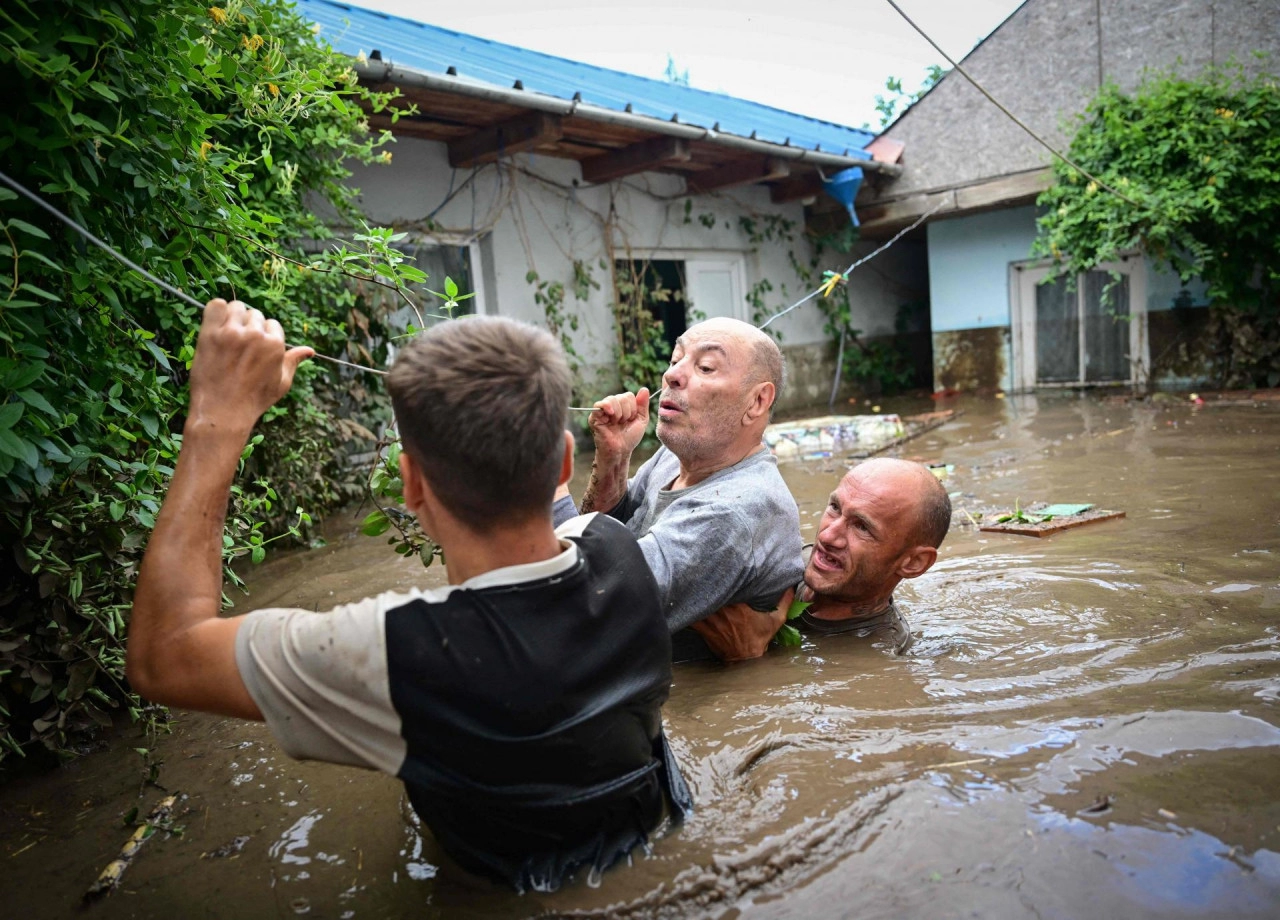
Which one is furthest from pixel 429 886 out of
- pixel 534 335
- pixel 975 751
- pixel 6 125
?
pixel 6 125

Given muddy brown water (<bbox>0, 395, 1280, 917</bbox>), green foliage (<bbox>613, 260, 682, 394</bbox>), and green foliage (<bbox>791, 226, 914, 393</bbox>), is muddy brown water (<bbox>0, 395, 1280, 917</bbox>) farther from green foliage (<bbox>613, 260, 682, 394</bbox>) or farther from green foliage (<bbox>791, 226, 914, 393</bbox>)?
green foliage (<bbox>791, 226, 914, 393</bbox>)

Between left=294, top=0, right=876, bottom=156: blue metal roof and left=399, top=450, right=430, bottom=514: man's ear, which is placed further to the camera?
left=294, top=0, right=876, bottom=156: blue metal roof

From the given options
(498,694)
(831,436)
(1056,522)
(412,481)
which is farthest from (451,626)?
(831,436)

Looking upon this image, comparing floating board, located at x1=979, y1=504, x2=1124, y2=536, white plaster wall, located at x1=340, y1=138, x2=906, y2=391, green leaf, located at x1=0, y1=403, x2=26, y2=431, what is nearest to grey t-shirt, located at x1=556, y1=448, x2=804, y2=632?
green leaf, located at x1=0, y1=403, x2=26, y2=431

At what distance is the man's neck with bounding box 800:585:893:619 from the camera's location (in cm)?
321

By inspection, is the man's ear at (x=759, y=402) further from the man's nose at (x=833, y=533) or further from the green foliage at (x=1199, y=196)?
the green foliage at (x=1199, y=196)

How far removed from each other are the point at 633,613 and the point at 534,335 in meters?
0.55

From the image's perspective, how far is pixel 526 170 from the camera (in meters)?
8.68

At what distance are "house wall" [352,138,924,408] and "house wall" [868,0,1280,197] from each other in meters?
1.99

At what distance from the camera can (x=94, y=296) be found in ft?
7.22

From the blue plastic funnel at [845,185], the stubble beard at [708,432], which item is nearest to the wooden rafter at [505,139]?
the blue plastic funnel at [845,185]

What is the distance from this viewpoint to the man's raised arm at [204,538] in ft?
4.88

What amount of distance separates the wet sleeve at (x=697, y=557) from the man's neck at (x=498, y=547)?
0.98m

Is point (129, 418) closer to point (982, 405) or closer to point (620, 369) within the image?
point (620, 369)
